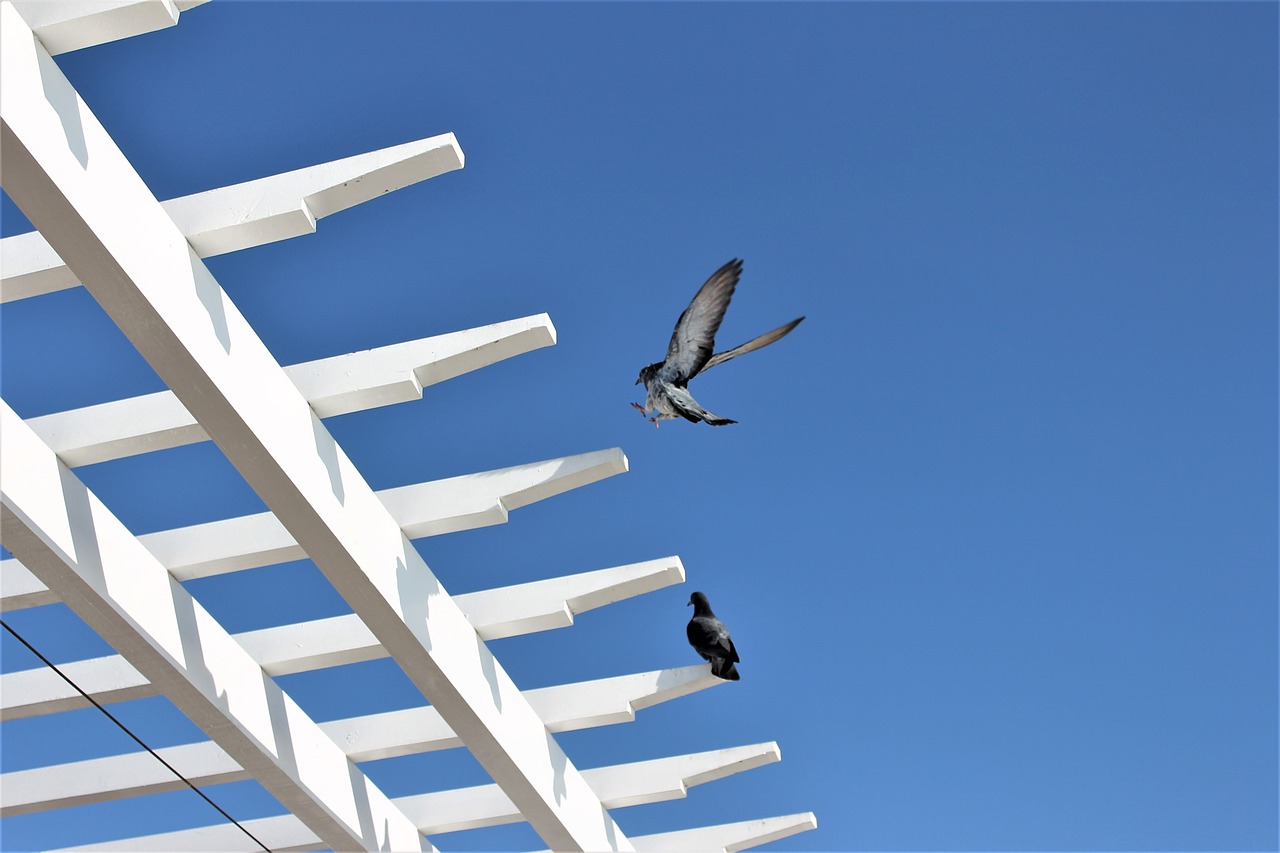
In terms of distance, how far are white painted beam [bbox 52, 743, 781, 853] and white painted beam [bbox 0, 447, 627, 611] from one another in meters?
1.67

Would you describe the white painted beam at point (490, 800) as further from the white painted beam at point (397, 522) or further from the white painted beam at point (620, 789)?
the white painted beam at point (397, 522)

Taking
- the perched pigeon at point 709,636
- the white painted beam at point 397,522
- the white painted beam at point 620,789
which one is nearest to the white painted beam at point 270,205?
the white painted beam at point 397,522

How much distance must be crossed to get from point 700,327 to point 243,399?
1231 mm

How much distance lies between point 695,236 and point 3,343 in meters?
2.55

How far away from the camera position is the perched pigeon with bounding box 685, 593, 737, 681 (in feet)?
15.3

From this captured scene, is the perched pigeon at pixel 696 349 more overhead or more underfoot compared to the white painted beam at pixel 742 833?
more overhead

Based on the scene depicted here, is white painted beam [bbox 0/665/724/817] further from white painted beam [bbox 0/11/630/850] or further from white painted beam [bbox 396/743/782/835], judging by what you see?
white painted beam [bbox 396/743/782/835]

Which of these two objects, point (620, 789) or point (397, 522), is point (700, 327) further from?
point (620, 789)

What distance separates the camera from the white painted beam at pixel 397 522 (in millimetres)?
4301

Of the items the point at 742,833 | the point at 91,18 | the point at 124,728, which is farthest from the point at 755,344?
the point at 742,833

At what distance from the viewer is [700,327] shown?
3.57m

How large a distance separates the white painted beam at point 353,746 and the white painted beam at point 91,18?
2913 mm

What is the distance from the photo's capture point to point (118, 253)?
306 cm

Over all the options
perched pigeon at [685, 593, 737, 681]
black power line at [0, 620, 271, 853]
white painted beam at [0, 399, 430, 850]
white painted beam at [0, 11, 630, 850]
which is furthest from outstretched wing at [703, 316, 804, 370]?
black power line at [0, 620, 271, 853]
